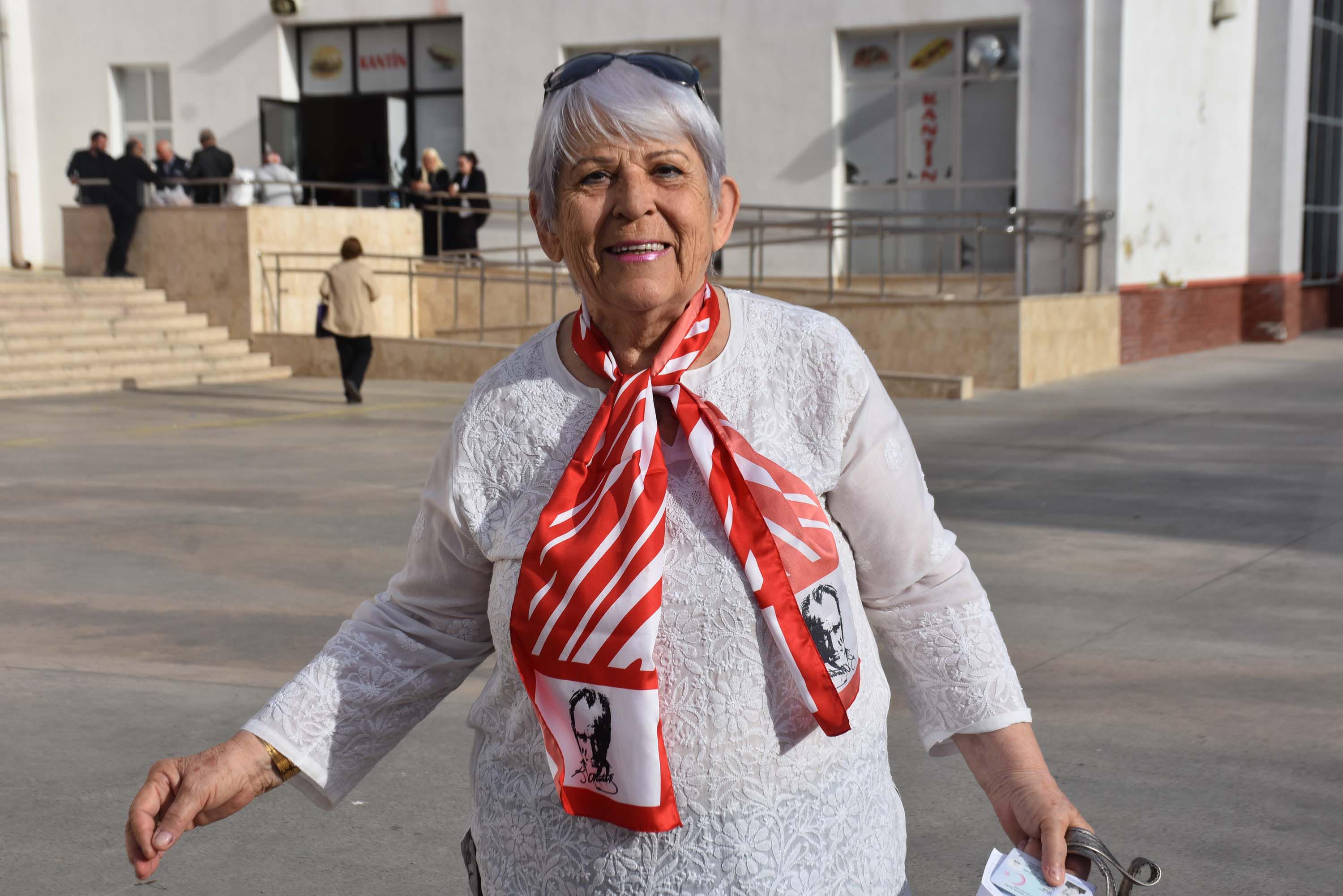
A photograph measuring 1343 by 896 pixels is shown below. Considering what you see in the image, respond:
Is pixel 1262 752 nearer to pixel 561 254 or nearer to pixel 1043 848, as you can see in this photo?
pixel 1043 848

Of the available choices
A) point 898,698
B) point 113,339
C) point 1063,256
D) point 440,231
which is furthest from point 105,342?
point 898,698

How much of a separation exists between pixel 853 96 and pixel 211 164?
8663 mm

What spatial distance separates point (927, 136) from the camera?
2086cm

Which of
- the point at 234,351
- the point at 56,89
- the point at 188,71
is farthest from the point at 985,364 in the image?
the point at 56,89

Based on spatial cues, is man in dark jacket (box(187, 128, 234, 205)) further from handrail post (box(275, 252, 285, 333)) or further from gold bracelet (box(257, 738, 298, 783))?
gold bracelet (box(257, 738, 298, 783))

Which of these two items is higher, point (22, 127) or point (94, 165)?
point (22, 127)

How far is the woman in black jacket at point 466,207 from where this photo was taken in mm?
21719

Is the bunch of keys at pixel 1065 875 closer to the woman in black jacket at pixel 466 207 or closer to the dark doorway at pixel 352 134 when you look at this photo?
the woman in black jacket at pixel 466 207

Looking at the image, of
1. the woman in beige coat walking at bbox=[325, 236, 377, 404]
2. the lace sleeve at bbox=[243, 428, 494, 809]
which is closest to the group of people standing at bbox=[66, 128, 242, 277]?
the woman in beige coat walking at bbox=[325, 236, 377, 404]

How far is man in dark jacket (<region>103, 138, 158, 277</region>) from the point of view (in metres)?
19.7

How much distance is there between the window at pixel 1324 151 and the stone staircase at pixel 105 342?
54.6ft

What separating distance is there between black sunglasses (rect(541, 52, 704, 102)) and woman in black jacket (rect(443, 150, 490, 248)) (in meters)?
19.5

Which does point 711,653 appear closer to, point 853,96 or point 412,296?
point 412,296

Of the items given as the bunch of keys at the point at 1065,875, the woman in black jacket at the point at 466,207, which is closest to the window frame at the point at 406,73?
the woman in black jacket at the point at 466,207
